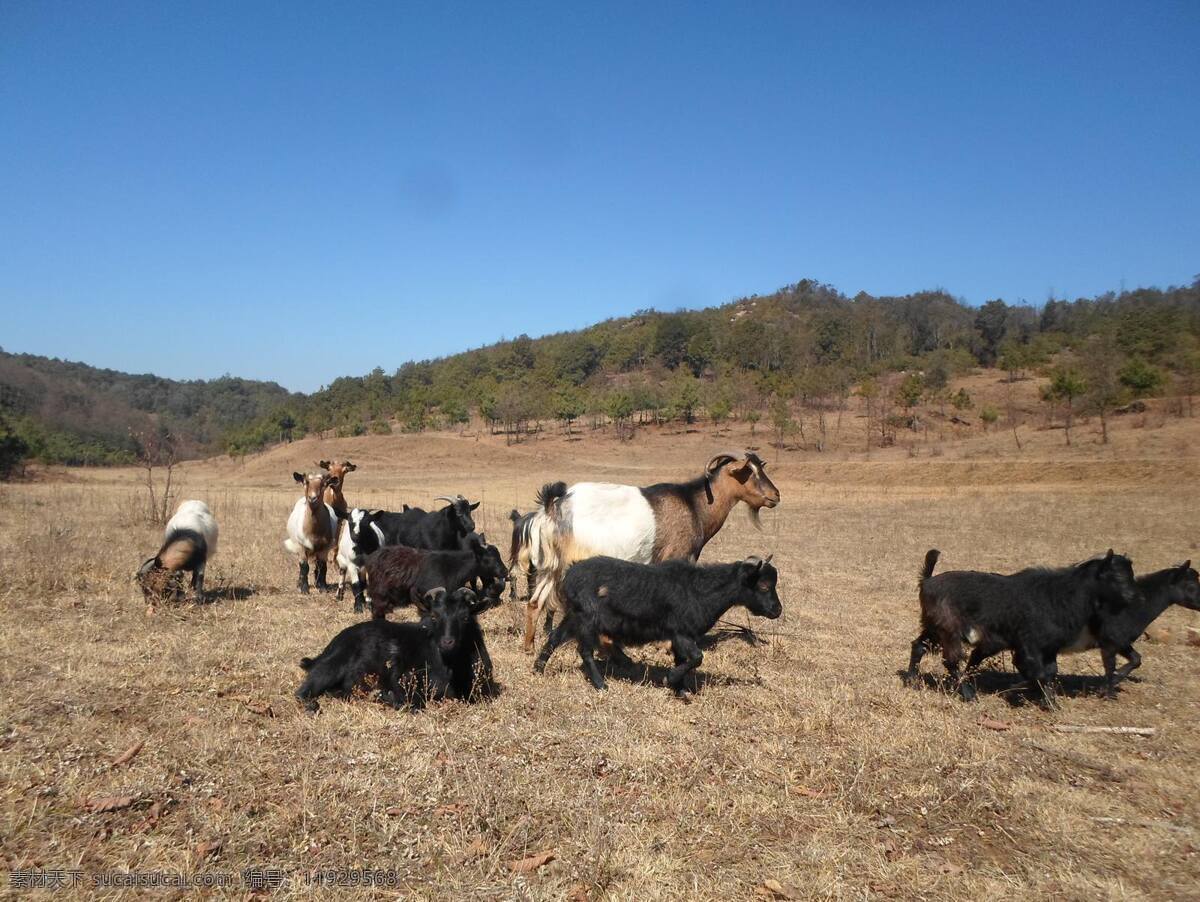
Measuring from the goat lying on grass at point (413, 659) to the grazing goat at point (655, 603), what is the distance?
0.98 meters

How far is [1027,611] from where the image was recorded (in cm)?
739

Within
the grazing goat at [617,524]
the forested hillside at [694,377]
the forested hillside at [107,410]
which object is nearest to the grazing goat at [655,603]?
the grazing goat at [617,524]

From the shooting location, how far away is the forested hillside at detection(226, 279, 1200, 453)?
59281mm

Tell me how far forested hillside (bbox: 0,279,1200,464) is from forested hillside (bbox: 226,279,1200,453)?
0.81 ft

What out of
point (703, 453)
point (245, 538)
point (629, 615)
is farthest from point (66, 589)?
point (703, 453)

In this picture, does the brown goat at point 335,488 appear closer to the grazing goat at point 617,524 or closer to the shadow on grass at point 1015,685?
the grazing goat at point 617,524

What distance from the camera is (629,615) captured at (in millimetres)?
7289

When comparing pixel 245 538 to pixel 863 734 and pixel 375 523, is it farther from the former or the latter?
pixel 863 734

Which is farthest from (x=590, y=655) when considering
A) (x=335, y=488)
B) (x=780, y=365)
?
(x=780, y=365)

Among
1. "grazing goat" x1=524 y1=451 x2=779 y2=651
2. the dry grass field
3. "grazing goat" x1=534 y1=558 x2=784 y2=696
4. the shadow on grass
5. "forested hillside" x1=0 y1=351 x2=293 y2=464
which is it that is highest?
"forested hillside" x1=0 y1=351 x2=293 y2=464

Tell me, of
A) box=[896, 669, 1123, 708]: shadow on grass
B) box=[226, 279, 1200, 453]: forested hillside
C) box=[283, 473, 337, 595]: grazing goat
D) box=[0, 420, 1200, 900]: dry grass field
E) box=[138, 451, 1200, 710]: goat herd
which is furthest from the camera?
box=[226, 279, 1200, 453]: forested hillside

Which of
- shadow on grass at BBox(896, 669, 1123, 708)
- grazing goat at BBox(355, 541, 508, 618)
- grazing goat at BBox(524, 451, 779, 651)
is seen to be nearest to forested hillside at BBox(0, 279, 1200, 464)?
grazing goat at BBox(355, 541, 508, 618)

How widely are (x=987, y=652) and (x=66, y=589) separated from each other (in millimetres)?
10609

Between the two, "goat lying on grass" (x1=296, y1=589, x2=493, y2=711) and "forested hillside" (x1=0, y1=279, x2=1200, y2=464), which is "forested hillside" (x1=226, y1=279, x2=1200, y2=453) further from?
"goat lying on grass" (x1=296, y1=589, x2=493, y2=711)
